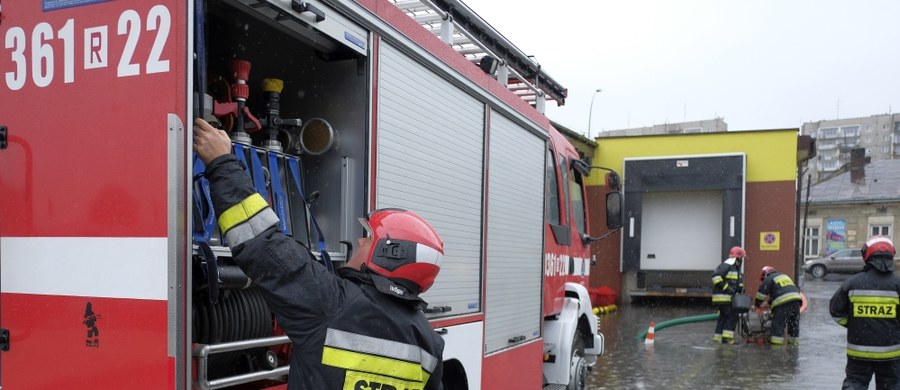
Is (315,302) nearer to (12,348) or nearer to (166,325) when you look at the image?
(166,325)

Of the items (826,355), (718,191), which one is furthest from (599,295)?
(826,355)

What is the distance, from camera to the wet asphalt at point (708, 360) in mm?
8375

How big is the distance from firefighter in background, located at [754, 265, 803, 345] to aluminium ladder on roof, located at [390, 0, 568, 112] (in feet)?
21.1

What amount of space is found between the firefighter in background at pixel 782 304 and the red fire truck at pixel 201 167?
8.16m

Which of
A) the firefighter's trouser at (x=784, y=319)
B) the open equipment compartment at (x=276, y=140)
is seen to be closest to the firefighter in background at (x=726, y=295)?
the firefighter's trouser at (x=784, y=319)

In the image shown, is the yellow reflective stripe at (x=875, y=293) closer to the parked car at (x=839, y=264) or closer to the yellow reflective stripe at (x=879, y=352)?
the yellow reflective stripe at (x=879, y=352)

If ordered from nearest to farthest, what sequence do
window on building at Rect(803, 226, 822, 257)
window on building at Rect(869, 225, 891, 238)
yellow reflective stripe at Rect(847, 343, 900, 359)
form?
yellow reflective stripe at Rect(847, 343, 900, 359) < window on building at Rect(869, 225, 891, 238) < window on building at Rect(803, 226, 822, 257)

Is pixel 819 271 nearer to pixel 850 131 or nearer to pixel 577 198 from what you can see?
pixel 577 198

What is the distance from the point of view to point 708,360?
32.6ft

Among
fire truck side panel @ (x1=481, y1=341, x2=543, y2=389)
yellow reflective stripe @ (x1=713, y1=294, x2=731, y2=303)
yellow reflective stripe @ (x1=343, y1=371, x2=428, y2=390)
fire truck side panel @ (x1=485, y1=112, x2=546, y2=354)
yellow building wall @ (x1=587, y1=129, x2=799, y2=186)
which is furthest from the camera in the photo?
yellow building wall @ (x1=587, y1=129, x2=799, y2=186)

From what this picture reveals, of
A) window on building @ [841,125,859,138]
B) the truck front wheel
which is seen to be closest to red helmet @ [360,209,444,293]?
the truck front wheel

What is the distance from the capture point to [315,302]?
2023 millimetres

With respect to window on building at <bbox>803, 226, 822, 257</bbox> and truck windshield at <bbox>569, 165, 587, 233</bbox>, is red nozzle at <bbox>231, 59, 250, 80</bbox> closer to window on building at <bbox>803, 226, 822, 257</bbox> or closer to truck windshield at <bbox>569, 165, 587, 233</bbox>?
truck windshield at <bbox>569, 165, 587, 233</bbox>

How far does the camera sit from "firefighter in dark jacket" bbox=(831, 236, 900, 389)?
5.65 metres
